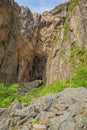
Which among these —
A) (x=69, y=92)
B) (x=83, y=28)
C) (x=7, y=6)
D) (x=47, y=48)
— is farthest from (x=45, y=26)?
(x=69, y=92)

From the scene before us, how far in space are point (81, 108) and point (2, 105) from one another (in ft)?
43.5

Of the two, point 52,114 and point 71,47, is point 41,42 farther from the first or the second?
point 52,114

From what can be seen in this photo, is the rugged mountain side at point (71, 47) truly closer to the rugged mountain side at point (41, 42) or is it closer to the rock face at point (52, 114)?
the rugged mountain side at point (41, 42)

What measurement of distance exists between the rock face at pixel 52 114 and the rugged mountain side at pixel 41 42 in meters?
26.7

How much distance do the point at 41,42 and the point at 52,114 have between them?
183 feet

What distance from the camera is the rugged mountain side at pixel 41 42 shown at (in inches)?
1799

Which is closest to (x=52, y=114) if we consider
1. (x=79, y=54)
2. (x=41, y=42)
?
(x=79, y=54)

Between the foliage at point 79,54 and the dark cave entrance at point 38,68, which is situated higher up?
the foliage at point 79,54

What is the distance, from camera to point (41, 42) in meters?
70.5

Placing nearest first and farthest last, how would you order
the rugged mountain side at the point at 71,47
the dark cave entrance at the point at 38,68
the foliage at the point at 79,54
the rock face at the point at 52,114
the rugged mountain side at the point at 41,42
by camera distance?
the rock face at the point at 52,114 → the foliage at the point at 79,54 → the rugged mountain side at the point at 71,47 → the rugged mountain side at the point at 41,42 → the dark cave entrance at the point at 38,68

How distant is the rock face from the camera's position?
46.2 feet

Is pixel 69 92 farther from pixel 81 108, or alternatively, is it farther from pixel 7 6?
pixel 7 6

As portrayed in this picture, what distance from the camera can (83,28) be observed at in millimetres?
45406

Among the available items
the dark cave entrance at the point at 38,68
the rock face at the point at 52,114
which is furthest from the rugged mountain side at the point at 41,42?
the rock face at the point at 52,114
